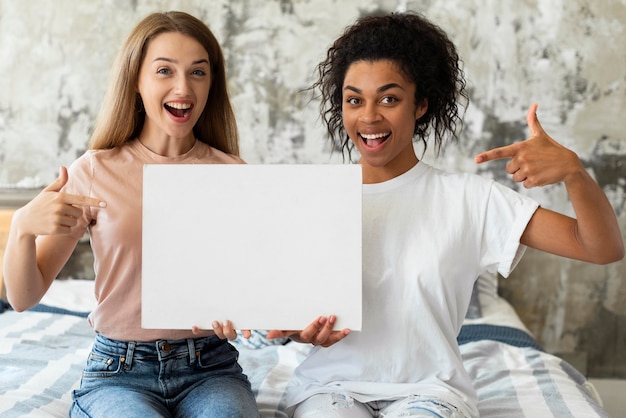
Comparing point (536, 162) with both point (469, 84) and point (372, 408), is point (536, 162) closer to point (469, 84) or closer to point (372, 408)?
point (372, 408)

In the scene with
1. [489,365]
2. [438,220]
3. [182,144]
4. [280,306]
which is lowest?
[489,365]

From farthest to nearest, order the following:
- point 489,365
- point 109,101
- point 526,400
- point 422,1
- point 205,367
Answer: point 422,1
point 489,365
point 526,400
point 109,101
point 205,367

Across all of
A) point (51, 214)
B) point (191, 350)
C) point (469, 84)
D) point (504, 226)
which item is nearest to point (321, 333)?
point (191, 350)

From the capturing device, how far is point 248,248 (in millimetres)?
1412

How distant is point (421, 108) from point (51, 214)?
756mm

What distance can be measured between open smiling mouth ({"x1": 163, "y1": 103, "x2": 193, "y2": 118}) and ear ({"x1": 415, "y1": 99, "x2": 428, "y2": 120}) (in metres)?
0.46

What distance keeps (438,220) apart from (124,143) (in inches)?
26.1

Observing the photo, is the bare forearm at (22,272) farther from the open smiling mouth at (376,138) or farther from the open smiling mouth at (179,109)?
the open smiling mouth at (376,138)

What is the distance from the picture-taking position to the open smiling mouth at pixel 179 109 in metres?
1.58

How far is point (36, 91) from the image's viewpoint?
3.17m

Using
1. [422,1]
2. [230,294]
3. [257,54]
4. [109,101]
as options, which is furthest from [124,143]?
[422,1]

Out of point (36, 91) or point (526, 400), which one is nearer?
point (526, 400)

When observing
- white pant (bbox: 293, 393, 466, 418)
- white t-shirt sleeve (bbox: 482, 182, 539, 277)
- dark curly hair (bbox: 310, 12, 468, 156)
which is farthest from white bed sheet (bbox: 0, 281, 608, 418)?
dark curly hair (bbox: 310, 12, 468, 156)

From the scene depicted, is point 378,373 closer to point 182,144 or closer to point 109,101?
point 182,144
